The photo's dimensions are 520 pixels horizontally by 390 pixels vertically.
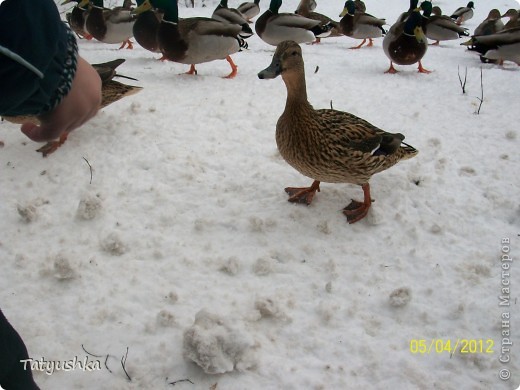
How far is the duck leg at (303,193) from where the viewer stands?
314cm

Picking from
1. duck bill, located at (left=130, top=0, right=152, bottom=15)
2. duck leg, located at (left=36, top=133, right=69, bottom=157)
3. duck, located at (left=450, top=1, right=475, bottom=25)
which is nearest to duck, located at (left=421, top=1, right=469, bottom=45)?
duck, located at (left=450, top=1, right=475, bottom=25)

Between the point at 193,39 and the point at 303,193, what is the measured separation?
11.6ft

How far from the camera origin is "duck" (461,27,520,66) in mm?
7039

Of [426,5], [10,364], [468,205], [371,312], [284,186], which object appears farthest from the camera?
[426,5]

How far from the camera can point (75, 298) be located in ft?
7.52

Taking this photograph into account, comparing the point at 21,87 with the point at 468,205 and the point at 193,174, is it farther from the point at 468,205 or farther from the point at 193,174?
the point at 468,205

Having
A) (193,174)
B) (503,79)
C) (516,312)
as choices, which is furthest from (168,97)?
(503,79)

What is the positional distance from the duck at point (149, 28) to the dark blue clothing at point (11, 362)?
5.50 m

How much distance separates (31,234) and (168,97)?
2.49m

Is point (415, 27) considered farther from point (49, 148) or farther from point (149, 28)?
point (49, 148)

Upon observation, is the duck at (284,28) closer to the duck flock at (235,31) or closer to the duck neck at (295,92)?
the duck flock at (235,31)

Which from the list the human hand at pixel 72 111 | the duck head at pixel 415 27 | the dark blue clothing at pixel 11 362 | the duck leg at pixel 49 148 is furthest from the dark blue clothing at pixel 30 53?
the duck head at pixel 415 27

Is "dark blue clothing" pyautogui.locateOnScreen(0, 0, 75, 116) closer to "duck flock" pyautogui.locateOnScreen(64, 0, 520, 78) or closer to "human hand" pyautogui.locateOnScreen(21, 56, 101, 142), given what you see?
"human hand" pyautogui.locateOnScreen(21, 56, 101, 142)

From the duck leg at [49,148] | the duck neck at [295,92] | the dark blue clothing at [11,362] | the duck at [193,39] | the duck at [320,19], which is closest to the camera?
the dark blue clothing at [11,362]
